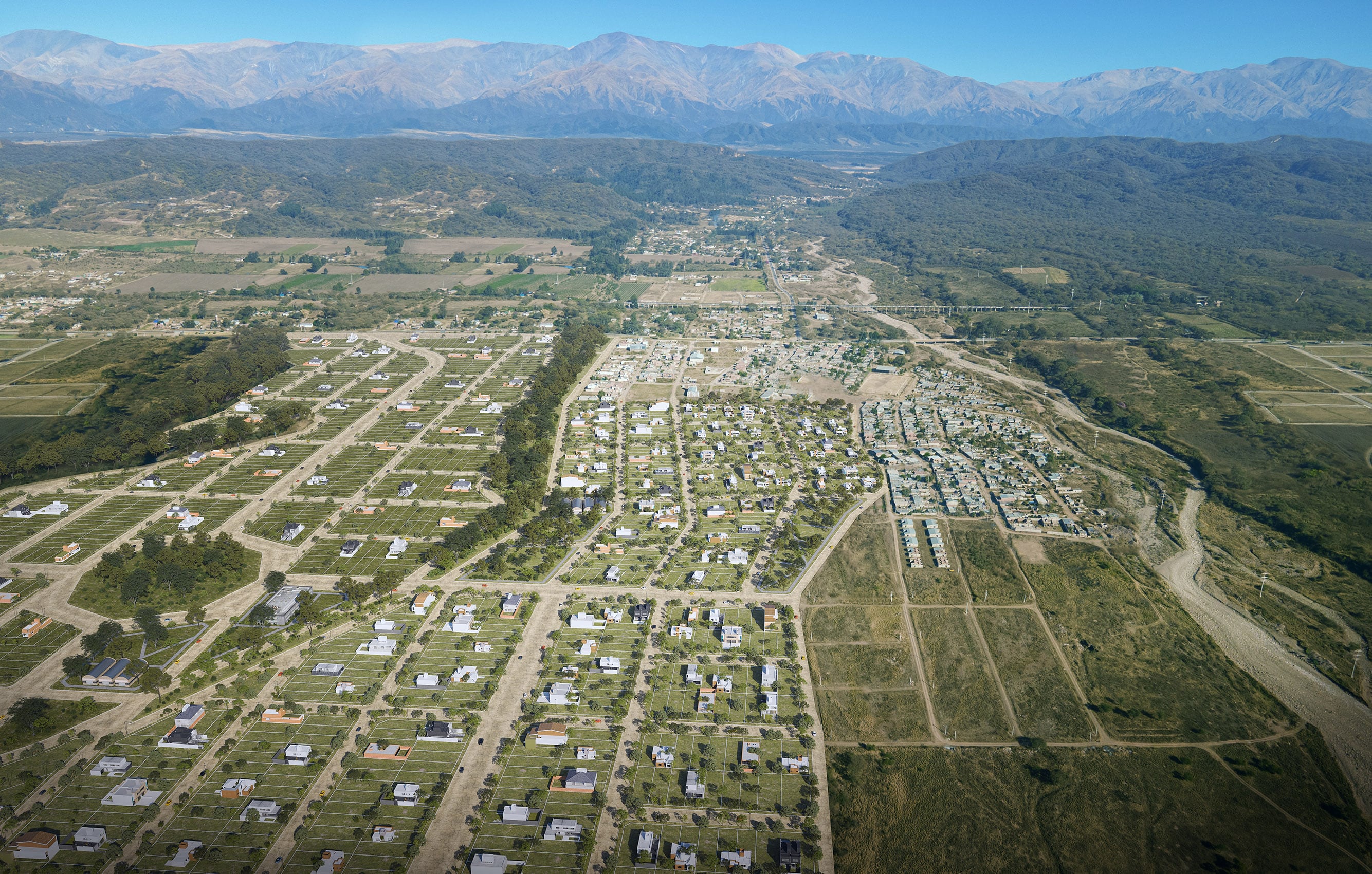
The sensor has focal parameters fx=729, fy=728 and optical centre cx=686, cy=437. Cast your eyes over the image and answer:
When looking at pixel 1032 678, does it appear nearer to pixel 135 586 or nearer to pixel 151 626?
pixel 151 626

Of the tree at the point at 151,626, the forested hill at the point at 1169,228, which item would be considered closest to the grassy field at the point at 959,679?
the tree at the point at 151,626

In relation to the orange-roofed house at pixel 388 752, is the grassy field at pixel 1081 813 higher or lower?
lower

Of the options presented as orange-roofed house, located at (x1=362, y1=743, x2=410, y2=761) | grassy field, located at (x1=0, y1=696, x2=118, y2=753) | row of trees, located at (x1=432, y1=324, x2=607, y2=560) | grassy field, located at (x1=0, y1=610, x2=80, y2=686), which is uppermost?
row of trees, located at (x1=432, y1=324, x2=607, y2=560)

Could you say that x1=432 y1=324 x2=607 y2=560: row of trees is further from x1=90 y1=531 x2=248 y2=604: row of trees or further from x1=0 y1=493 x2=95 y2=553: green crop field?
x1=0 y1=493 x2=95 y2=553: green crop field

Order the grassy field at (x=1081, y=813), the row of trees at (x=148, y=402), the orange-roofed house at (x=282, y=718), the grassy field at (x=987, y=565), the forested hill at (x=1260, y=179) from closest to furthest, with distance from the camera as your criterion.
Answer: the grassy field at (x=1081, y=813) → the orange-roofed house at (x=282, y=718) → the grassy field at (x=987, y=565) → the row of trees at (x=148, y=402) → the forested hill at (x=1260, y=179)

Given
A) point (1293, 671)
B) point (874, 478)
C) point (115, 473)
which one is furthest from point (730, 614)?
point (115, 473)

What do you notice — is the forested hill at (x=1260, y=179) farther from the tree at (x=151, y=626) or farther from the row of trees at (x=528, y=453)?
the tree at (x=151, y=626)

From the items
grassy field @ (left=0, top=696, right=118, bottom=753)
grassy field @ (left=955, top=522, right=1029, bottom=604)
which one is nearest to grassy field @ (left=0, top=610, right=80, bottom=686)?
grassy field @ (left=0, top=696, right=118, bottom=753)

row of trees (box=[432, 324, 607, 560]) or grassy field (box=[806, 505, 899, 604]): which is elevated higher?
row of trees (box=[432, 324, 607, 560])
